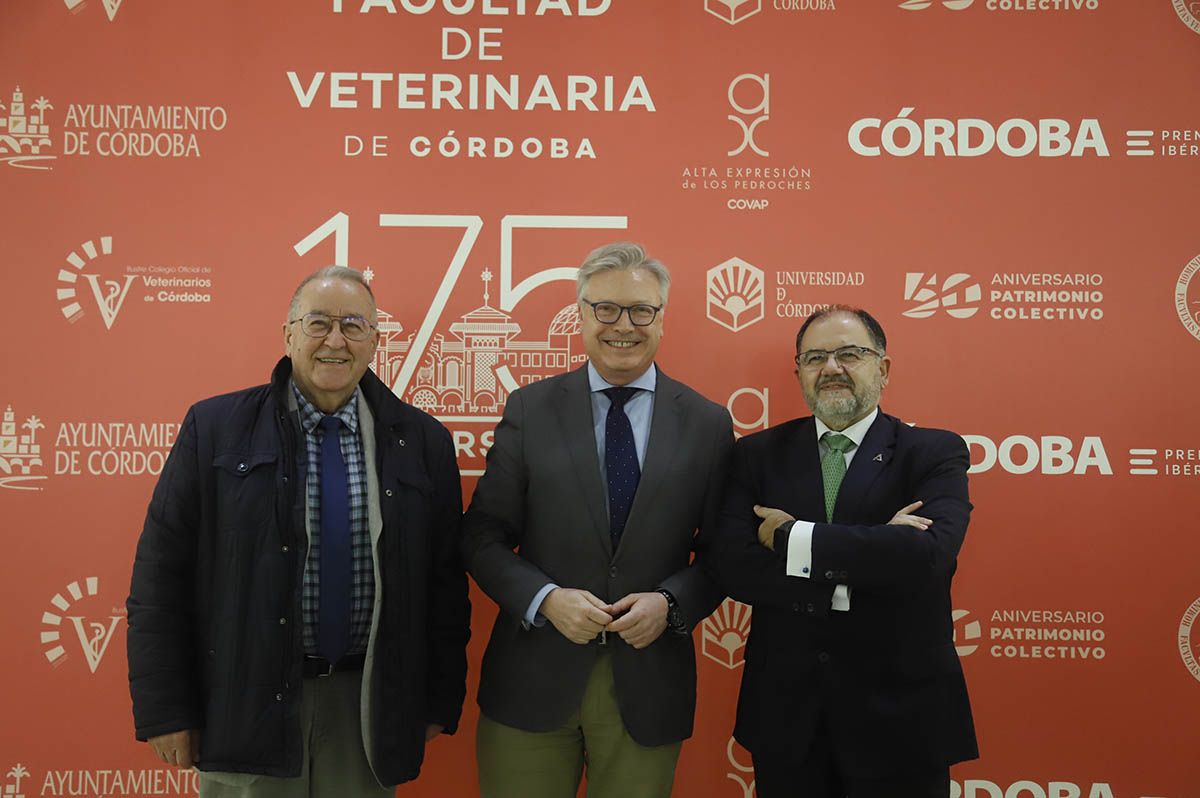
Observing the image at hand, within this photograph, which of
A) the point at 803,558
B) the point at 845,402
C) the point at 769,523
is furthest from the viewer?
the point at 845,402

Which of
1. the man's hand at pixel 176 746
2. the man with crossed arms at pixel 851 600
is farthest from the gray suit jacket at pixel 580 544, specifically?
the man's hand at pixel 176 746

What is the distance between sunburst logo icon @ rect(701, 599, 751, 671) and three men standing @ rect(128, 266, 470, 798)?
0.99 metres

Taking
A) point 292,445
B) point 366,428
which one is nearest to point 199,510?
point 292,445

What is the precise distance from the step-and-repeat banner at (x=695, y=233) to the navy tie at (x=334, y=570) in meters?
0.78

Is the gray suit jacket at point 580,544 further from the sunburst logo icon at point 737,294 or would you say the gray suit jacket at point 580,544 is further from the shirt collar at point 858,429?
the sunburst logo icon at point 737,294

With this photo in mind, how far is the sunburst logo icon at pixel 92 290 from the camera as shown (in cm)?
297

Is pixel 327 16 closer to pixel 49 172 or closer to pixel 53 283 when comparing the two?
pixel 49 172

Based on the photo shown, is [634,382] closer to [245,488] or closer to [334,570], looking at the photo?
[334,570]

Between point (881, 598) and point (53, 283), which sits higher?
point (53, 283)

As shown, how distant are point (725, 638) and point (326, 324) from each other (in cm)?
176

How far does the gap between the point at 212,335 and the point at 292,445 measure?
39.4 inches

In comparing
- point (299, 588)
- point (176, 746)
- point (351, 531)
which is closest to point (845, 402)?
point (351, 531)

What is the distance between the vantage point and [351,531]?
7.38 feet

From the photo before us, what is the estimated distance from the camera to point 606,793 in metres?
2.39
